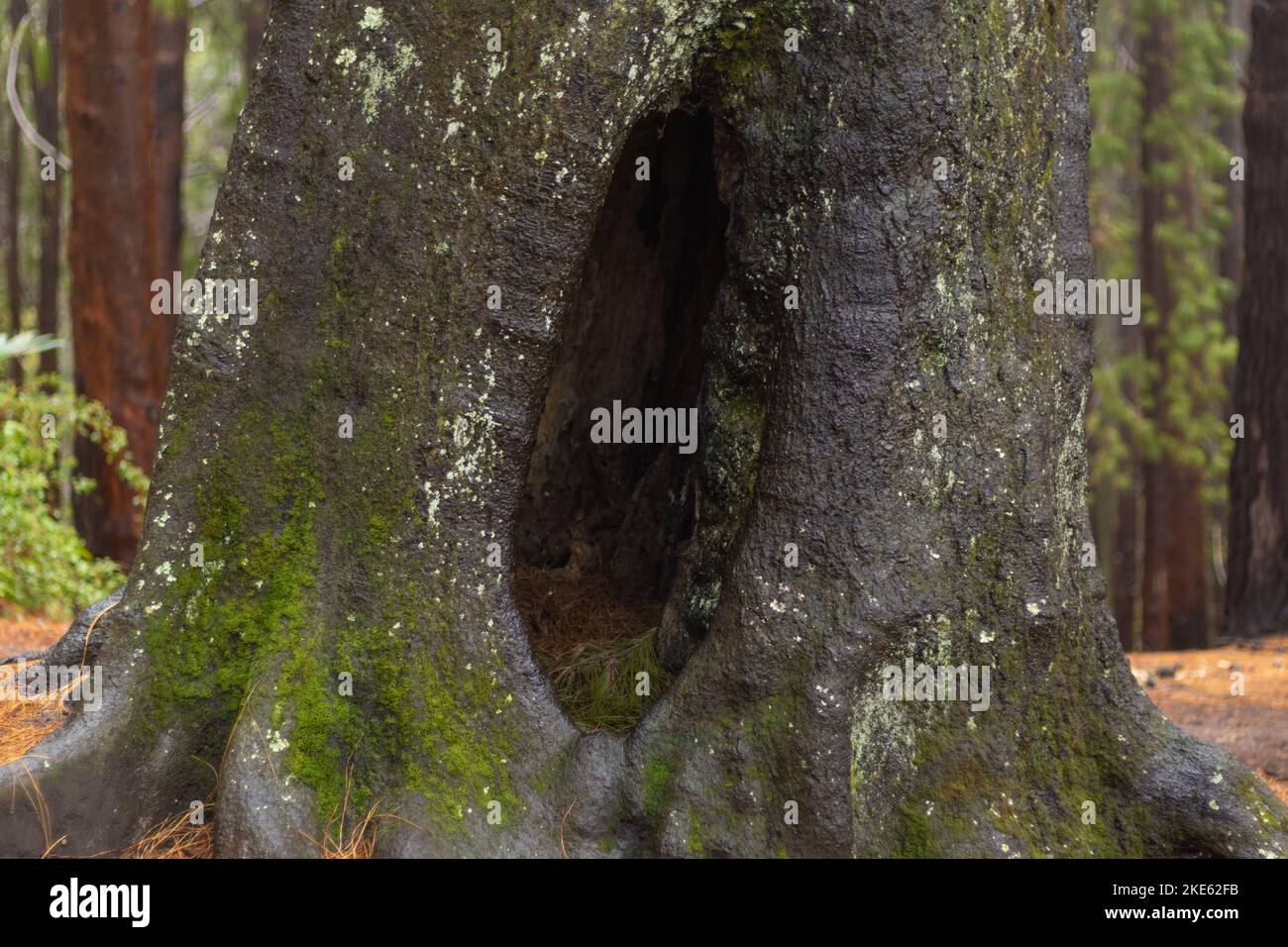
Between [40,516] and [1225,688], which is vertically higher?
[40,516]

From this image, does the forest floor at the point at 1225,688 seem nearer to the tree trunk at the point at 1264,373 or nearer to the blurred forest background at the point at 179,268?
the tree trunk at the point at 1264,373

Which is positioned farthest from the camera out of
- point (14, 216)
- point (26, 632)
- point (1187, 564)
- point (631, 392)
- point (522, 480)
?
point (14, 216)

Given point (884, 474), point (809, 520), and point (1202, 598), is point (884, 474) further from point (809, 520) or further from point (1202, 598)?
point (1202, 598)

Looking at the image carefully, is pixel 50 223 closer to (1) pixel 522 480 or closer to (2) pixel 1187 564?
(1) pixel 522 480

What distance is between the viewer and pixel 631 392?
5.64 meters

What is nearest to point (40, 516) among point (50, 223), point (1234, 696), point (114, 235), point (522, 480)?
point (114, 235)

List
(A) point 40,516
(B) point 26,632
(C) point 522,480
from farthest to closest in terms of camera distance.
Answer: (A) point 40,516, (B) point 26,632, (C) point 522,480

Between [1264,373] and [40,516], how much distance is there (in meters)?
9.65

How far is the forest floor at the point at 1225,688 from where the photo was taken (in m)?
6.09

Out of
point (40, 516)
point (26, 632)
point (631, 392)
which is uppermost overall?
point (631, 392)

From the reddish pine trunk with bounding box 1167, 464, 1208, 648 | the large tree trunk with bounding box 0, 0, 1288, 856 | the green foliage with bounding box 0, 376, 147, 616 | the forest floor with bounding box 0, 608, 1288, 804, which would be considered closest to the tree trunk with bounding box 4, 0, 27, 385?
the green foliage with bounding box 0, 376, 147, 616

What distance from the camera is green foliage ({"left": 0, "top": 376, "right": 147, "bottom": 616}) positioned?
8992mm

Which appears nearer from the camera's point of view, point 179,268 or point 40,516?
point 40,516

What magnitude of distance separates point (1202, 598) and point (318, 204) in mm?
12835
